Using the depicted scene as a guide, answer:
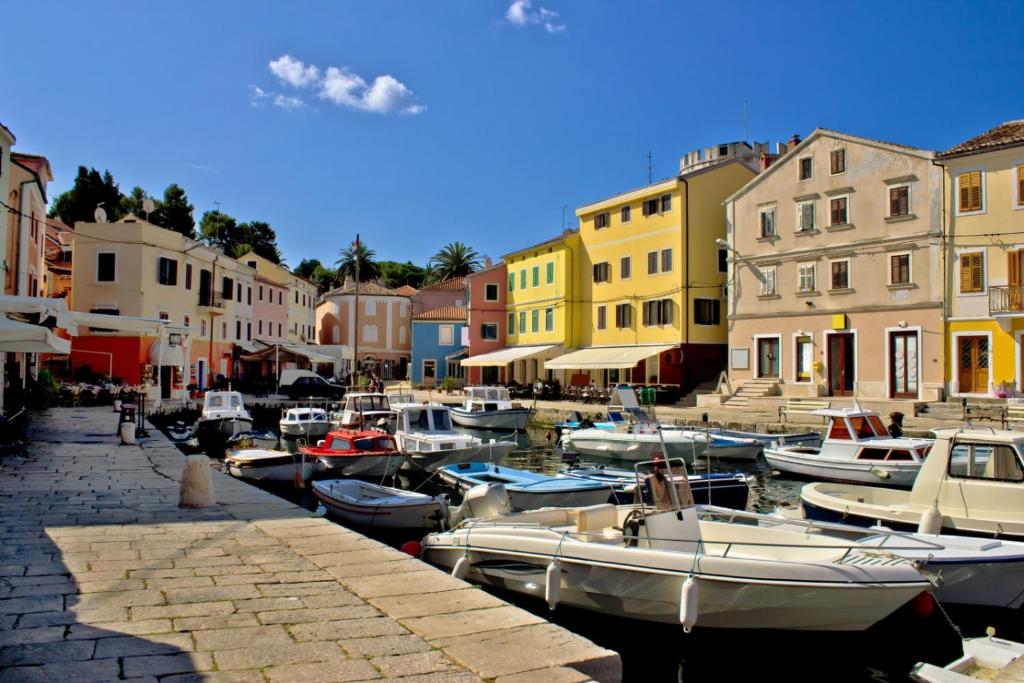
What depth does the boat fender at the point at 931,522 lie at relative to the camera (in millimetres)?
10656

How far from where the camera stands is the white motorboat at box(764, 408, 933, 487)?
1850 centimetres

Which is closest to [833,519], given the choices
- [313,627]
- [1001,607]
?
[1001,607]

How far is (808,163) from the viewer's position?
35688 mm

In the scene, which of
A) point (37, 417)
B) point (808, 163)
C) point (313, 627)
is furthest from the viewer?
point (808, 163)

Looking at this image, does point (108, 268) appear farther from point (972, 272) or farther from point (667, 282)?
point (972, 272)

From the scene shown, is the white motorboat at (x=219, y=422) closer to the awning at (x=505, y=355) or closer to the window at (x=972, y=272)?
the awning at (x=505, y=355)

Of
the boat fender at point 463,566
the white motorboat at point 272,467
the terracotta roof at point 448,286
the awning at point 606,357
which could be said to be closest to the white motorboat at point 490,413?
the awning at point 606,357

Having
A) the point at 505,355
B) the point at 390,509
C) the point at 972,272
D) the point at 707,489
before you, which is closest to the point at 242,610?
the point at 390,509

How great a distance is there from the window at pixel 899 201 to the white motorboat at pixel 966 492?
74.9 ft

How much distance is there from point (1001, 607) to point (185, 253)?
4568 cm

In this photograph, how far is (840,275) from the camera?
34.2m

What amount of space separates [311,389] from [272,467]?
2902cm

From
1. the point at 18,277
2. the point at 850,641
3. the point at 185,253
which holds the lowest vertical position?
the point at 850,641

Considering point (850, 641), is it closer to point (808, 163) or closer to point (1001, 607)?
point (1001, 607)
